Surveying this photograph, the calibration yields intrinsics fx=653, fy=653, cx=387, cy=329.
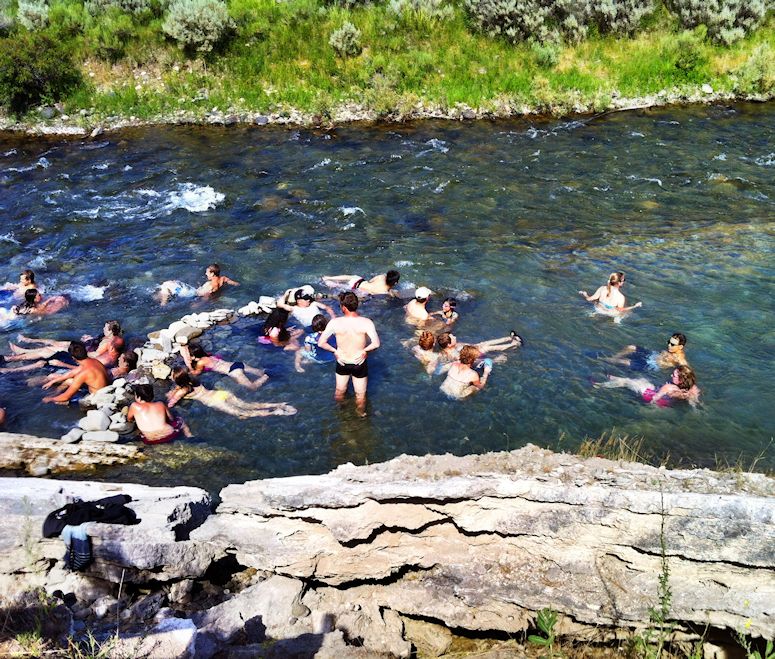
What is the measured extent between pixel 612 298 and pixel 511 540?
24.9 feet

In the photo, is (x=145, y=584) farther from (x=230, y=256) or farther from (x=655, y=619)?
(x=230, y=256)

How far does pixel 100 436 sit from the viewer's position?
9383 mm

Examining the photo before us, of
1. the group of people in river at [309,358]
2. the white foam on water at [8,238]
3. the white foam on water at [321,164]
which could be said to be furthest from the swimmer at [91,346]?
the white foam on water at [321,164]

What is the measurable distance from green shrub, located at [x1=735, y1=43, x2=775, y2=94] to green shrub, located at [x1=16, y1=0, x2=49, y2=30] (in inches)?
1092

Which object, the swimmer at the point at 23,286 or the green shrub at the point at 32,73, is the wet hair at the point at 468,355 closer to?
the swimmer at the point at 23,286

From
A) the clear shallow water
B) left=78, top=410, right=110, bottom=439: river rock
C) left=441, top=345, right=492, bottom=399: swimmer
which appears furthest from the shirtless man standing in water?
left=78, top=410, right=110, bottom=439: river rock

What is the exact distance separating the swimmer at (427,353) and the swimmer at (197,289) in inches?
190

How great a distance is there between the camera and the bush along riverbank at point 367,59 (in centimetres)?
2423

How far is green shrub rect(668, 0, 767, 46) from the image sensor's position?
26047 mm

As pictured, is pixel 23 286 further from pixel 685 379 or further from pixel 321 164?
pixel 685 379

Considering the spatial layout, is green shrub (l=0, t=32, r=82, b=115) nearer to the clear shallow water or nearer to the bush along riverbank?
the bush along riverbank

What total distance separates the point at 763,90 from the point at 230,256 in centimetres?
2124

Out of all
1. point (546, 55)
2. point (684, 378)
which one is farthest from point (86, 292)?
point (546, 55)

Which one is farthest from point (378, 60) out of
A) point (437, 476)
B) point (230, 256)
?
point (437, 476)
